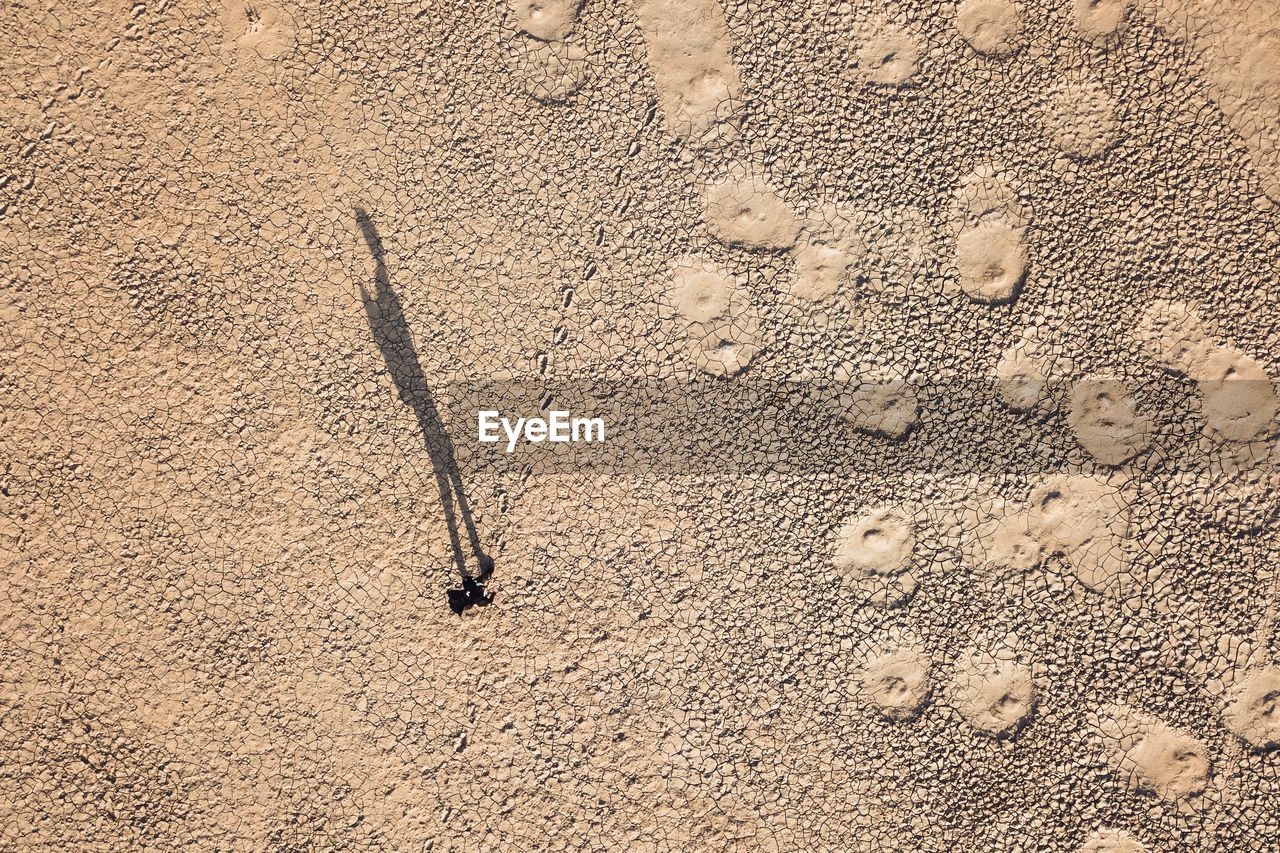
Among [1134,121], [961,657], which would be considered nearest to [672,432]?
[961,657]

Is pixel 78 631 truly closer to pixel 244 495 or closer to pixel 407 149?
pixel 244 495

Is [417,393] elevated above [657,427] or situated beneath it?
elevated above

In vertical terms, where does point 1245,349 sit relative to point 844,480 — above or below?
above
